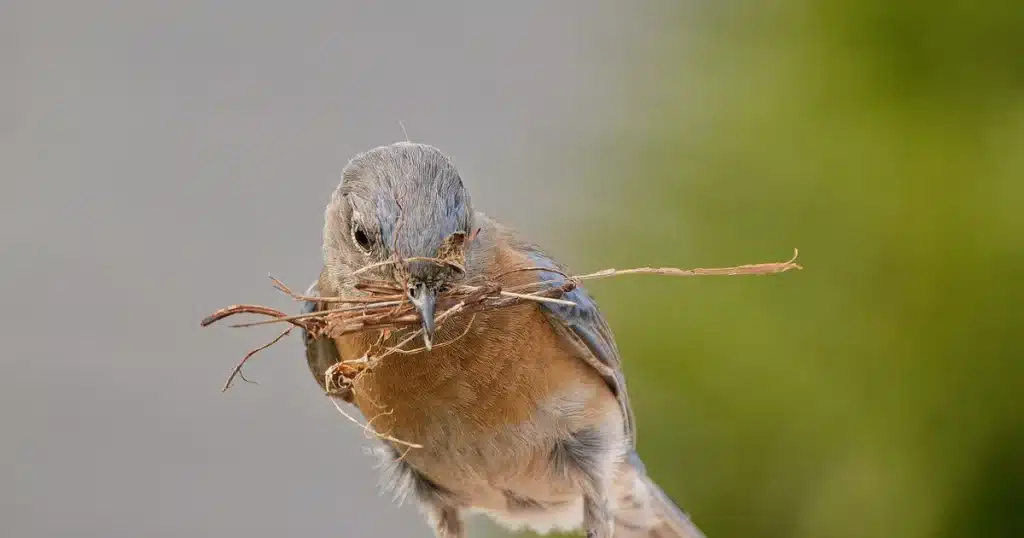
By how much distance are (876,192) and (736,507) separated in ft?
5.19

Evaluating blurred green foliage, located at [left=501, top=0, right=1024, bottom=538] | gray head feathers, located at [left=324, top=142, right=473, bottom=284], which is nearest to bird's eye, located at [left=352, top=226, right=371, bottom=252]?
gray head feathers, located at [left=324, top=142, right=473, bottom=284]

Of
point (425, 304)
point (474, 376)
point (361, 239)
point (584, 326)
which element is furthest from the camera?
point (584, 326)

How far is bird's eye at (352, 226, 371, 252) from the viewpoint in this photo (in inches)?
106

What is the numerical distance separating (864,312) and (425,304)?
10.6 feet

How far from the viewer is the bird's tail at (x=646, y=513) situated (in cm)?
379

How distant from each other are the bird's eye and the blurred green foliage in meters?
2.53

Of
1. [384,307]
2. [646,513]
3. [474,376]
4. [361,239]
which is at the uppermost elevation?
[361,239]

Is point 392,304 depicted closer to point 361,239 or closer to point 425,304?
point 425,304

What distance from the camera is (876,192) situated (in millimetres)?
5156

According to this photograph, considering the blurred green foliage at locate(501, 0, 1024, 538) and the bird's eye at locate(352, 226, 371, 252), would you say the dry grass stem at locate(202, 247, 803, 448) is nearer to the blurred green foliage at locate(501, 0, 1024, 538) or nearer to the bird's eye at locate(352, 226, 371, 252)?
the bird's eye at locate(352, 226, 371, 252)

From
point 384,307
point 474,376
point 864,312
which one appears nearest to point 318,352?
point 474,376

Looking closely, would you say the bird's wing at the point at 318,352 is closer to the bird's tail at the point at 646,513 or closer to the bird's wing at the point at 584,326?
the bird's wing at the point at 584,326

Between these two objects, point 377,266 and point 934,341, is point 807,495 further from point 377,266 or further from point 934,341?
point 377,266

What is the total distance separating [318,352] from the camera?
3387mm
